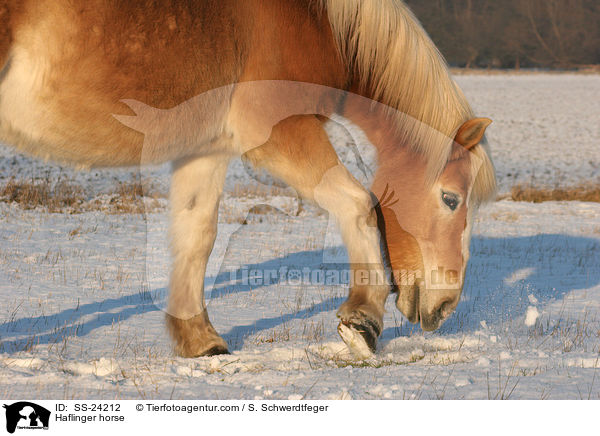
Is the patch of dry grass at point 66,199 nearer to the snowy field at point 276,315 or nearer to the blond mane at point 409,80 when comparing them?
the snowy field at point 276,315

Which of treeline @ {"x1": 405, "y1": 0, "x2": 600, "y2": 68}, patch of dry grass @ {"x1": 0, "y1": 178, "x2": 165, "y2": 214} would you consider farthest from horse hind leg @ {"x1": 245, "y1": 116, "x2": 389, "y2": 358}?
treeline @ {"x1": 405, "y1": 0, "x2": 600, "y2": 68}

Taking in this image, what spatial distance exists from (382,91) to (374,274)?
3.22 feet

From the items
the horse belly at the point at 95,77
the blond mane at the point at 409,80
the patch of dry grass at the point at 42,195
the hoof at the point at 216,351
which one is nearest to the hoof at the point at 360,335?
the hoof at the point at 216,351

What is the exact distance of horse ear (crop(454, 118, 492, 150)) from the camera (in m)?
3.40

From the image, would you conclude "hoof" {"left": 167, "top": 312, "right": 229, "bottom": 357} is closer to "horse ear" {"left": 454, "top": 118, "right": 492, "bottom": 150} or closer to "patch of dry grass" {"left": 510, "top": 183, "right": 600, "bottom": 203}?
"horse ear" {"left": 454, "top": 118, "right": 492, "bottom": 150}

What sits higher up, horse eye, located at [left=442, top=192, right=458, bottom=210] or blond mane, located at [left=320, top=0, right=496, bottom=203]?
blond mane, located at [left=320, top=0, right=496, bottom=203]

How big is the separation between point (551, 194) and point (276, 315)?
7517mm

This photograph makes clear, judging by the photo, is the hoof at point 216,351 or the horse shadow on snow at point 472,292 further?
the horse shadow on snow at point 472,292

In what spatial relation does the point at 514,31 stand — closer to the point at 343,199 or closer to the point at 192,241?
the point at 192,241

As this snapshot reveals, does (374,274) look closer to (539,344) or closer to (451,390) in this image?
(451,390)
